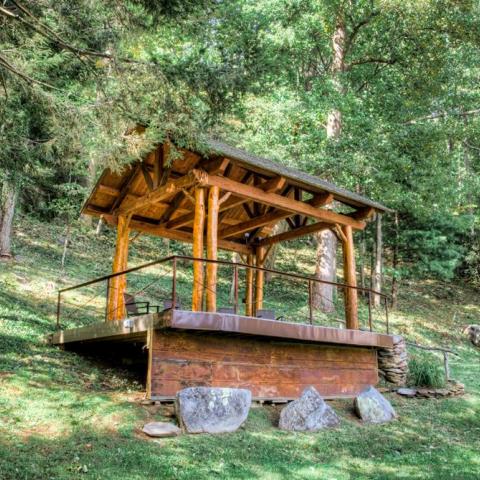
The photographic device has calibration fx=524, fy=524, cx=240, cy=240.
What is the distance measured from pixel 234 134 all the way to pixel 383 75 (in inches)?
263

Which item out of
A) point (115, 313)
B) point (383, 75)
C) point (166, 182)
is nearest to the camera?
point (166, 182)

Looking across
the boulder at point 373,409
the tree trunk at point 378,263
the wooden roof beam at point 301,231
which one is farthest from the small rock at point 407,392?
the tree trunk at point 378,263

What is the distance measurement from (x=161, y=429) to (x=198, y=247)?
2900 millimetres

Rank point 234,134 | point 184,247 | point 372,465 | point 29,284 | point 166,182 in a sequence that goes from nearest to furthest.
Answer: point 372,465, point 166,182, point 29,284, point 234,134, point 184,247

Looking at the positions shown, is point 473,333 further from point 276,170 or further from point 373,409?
point 276,170

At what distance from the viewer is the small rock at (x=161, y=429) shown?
6.18 metres

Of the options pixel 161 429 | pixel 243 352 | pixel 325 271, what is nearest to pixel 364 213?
pixel 243 352

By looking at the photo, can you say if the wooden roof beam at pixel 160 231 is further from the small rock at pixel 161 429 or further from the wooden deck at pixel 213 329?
the small rock at pixel 161 429

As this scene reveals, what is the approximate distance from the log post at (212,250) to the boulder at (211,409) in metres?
1.38

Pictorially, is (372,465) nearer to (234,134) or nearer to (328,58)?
(234,134)

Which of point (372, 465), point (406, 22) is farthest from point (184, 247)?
point (372, 465)

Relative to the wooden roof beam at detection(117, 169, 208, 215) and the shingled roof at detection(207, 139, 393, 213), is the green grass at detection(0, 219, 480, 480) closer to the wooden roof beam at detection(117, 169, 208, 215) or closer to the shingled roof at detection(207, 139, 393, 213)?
the wooden roof beam at detection(117, 169, 208, 215)

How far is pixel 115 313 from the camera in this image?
34.8 ft

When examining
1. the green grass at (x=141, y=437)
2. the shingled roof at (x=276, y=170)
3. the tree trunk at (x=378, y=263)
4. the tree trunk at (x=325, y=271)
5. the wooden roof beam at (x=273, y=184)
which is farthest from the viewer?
the tree trunk at (x=378, y=263)
